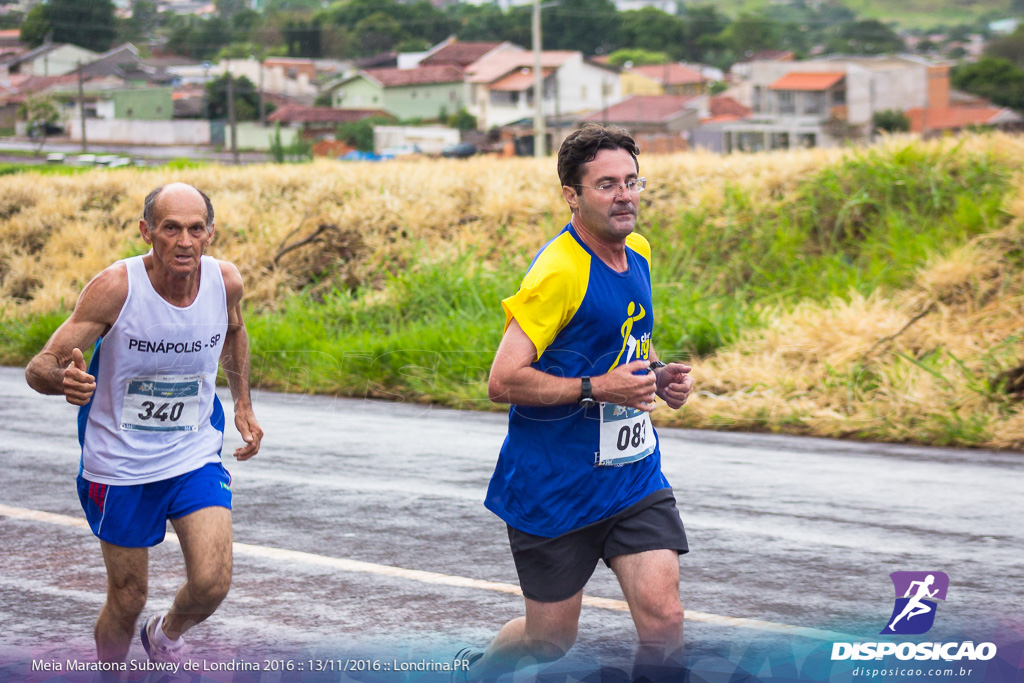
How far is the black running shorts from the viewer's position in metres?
3.61

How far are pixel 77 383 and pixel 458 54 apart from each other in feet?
285

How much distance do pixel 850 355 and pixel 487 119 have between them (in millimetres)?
70469

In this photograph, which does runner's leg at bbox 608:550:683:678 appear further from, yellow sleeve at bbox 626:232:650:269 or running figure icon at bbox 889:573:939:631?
running figure icon at bbox 889:573:939:631

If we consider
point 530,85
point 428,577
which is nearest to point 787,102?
point 530,85

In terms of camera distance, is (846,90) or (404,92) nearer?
(846,90)

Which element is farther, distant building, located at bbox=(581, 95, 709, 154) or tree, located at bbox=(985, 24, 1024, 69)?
distant building, located at bbox=(581, 95, 709, 154)

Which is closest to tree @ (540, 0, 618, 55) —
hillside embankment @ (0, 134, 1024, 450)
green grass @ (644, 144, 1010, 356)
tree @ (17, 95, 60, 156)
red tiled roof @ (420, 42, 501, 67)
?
red tiled roof @ (420, 42, 501, 67)

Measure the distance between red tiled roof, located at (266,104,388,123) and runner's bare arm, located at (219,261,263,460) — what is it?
199 feet

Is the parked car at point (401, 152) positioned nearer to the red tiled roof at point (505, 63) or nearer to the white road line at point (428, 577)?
the red tiled roof at point (505, 63)

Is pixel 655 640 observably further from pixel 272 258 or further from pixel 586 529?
pixel 272 258

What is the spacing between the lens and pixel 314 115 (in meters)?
69.6

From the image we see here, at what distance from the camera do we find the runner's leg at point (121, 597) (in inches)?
163

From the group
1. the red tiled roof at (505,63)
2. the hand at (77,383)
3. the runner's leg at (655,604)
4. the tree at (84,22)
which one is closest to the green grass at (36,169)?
the tree at (84,22)

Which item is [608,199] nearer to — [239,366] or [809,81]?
[239,366]
